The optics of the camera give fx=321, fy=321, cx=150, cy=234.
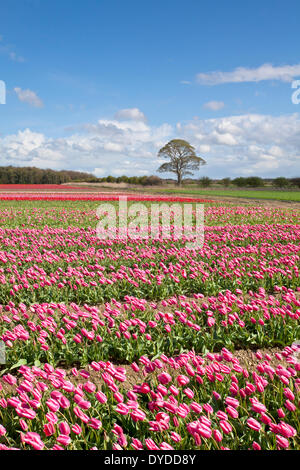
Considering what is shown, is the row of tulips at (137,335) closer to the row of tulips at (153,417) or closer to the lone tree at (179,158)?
the row of tulips at (153,417)

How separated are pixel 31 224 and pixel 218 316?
12.5 metres

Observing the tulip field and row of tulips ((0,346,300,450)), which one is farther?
the tulip field

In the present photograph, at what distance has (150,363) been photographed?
2926mm

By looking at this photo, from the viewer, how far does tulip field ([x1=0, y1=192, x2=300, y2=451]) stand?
2.49 m

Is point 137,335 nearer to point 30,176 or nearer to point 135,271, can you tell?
point 135,271

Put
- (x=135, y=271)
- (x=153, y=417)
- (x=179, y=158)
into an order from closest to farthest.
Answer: (x=153, y=417), (x=135, y=271), (x=179, y=158)

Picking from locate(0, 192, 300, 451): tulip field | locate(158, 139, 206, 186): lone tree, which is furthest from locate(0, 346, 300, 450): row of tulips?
locate(158, 139, 206, 186): lone tree

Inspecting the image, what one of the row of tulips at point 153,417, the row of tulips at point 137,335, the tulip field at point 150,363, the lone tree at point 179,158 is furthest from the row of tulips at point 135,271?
the lone tree at point 179,158

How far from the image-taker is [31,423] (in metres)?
2.79

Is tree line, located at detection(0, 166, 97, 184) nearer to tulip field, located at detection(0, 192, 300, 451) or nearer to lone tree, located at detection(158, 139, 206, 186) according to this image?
lone tree, located at detection(158, 139, 206, 186)

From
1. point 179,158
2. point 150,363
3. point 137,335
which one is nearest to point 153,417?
point 150,363
